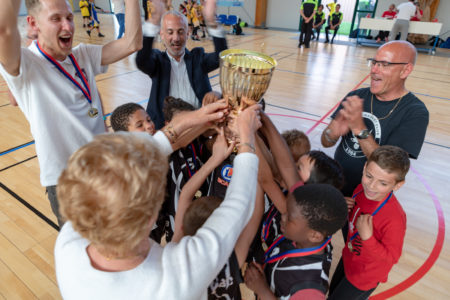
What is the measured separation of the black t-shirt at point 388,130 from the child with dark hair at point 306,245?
0.82 meters

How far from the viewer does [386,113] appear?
6.01ft

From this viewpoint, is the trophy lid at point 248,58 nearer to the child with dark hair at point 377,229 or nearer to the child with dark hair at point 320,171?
the child with dark hair at point 320,171

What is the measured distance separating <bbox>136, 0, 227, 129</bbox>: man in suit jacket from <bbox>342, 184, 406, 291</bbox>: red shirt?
165cm

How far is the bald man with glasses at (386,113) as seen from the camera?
1.66 metres

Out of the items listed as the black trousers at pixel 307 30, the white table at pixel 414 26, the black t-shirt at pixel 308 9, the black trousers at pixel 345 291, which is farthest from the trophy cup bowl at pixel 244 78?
the white table at pixel 414 26

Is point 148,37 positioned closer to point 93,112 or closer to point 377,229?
point 93,112

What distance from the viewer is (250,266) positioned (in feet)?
4.68

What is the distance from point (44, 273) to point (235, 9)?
1815cm

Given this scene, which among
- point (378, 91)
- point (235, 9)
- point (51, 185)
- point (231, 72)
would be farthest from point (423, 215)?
point (235, 9)

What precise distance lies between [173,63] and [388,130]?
5.74ft

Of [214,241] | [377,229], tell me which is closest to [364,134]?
[377,229]

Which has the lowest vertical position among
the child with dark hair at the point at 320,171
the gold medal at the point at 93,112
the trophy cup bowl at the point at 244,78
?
the child with dark hair at the point at 320,171

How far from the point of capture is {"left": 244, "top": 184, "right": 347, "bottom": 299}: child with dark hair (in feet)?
3.82

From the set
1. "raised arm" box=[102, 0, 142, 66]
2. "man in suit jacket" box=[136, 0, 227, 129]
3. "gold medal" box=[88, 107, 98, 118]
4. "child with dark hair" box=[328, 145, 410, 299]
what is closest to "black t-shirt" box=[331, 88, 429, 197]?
"child with dark hair" box=[328, 145, 410, 299]
